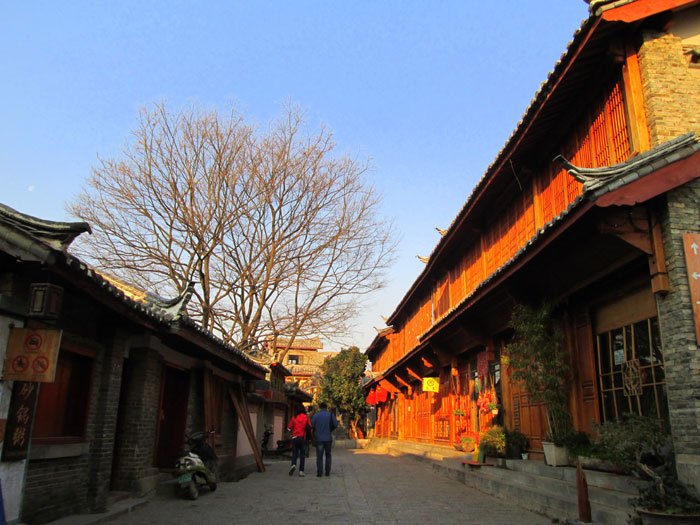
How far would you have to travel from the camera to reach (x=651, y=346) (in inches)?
259

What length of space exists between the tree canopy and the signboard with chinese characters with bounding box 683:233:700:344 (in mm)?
30592

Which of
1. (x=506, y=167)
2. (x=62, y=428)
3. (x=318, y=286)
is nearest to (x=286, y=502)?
(x=62, y=428)

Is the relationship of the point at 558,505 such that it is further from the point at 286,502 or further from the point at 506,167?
the point at 506,167

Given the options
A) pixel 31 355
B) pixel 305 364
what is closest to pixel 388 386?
pixel 31 355

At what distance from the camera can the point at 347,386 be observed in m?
35.6

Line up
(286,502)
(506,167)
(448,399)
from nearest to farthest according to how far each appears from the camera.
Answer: (286,502) → (506,167) → (448,399)

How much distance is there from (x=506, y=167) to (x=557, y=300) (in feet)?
11.4

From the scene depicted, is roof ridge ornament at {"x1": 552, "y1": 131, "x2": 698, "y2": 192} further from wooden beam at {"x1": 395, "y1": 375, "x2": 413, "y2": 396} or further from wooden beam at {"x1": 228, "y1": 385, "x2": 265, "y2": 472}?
wooden beam at {"x1": 395, "y1": 375, "x2": 413, "y2": 396}

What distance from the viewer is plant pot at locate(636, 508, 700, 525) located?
14.6 feet

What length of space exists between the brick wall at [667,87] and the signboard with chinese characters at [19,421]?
7398mm

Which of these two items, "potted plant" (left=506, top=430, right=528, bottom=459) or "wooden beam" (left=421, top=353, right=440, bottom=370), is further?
"wooden beam" (left=421, top=353, right=440, bottom=370)

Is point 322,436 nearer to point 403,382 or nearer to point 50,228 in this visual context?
point 50,228

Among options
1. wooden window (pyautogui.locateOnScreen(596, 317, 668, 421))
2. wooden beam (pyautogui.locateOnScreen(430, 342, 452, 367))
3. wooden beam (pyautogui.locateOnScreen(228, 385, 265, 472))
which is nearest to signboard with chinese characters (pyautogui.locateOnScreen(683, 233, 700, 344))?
wooden window (pyautogui.locateOnScreen(596, 317, 668, 421))

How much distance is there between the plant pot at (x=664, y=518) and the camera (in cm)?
446
